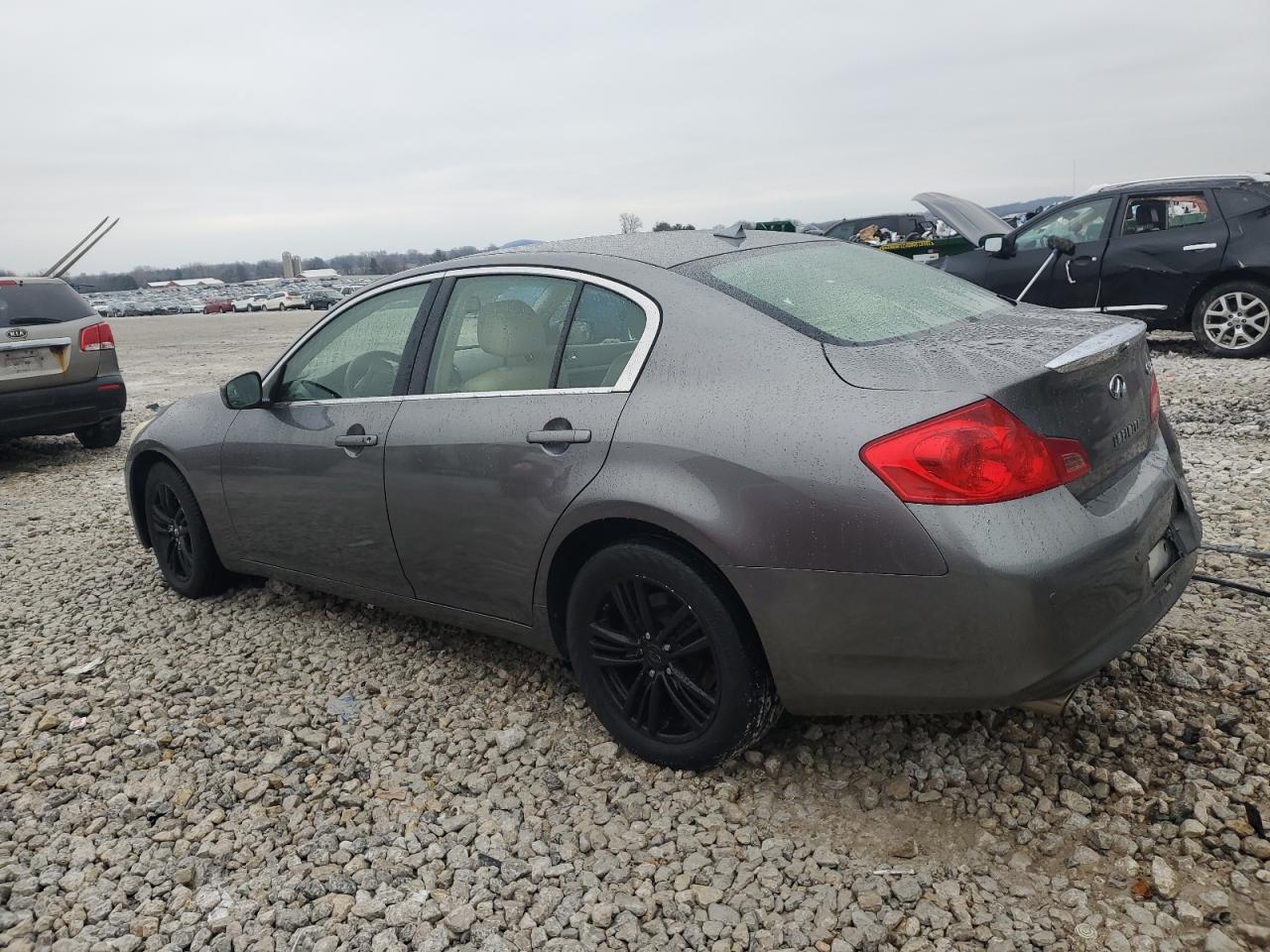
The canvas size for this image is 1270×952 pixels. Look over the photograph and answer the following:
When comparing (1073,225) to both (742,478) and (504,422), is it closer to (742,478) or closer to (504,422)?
(504,422)

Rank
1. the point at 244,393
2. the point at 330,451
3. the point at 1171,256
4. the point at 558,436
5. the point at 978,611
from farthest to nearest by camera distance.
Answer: the point at 1171,256, the point at 244,393, the point at 330,451, the point at 558,436, the point at 978,611

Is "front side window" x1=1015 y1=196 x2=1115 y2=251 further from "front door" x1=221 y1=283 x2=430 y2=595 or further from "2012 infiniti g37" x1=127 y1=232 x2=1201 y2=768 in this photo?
"front door" x1=221 y1=283 x2=430 y2=595

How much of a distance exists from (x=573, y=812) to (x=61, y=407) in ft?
24.9

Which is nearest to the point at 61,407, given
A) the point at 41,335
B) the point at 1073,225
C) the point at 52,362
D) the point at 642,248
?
the point at 52,362

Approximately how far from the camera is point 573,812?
294cm

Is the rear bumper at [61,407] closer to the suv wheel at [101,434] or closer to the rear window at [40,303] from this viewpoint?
the suv wheel at [101,434]

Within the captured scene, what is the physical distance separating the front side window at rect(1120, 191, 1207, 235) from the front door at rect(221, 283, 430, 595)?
356 inches

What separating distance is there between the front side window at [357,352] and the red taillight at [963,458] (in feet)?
→ 6.66

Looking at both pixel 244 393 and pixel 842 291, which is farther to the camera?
pixel 244 393

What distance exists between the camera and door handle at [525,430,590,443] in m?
2.98

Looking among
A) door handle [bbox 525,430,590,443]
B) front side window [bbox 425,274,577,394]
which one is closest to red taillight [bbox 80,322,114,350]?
front side window [bbox 425,274,577,394]

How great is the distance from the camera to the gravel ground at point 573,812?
2.44 meters

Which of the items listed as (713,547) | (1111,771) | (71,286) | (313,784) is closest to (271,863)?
(313,784)

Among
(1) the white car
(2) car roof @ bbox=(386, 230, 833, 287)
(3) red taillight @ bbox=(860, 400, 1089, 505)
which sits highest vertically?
(2) car roof @ bbox=(386, 230, 833, 287)
